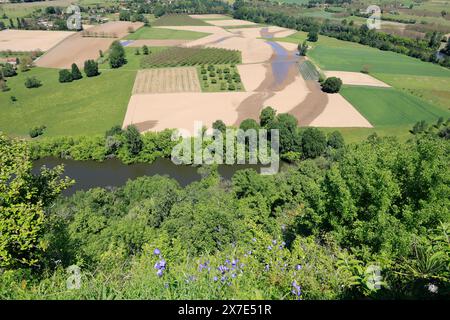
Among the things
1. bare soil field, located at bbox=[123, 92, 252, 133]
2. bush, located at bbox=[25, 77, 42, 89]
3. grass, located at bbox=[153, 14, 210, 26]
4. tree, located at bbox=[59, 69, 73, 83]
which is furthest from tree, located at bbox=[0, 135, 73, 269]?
grass, located at bbox=[153, 14, 210, 26]

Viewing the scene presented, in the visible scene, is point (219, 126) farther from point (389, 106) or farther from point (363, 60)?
point (363, 60)

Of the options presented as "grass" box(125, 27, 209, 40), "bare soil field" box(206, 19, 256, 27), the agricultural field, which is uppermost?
the agricultural field

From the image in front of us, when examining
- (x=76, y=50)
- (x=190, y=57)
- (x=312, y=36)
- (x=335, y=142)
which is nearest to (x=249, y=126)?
(x=335, y=142)

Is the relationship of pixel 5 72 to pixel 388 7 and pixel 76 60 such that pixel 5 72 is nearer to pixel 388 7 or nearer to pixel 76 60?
pixel 76 60

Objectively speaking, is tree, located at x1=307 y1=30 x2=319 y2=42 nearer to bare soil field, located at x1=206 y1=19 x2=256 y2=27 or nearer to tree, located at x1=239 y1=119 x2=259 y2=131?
bare soil field, located at x1=206 y1=19 x2=256 y2=27

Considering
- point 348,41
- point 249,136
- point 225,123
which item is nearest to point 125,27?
point 348,41

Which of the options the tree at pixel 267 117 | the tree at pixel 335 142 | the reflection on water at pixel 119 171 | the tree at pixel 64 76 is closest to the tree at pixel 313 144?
the tree at pixel 335 142
